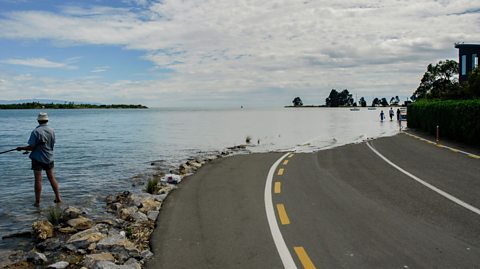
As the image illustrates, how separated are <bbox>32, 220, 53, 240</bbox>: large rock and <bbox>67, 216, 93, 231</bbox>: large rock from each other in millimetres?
394

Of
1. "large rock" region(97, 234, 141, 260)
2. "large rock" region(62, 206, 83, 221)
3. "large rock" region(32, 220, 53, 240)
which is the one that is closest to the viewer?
"large rock" region(97, 234, 141, 260)

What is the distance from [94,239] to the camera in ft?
22.4

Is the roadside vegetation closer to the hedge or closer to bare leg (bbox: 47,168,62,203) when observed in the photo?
the hedge

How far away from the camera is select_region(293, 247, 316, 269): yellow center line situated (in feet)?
16.8

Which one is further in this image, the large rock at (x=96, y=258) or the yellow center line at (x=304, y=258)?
the large rock at (x=96, y=258)

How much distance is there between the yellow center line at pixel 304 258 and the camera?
5133mm

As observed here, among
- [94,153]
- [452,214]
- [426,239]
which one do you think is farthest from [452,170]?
[94,153]

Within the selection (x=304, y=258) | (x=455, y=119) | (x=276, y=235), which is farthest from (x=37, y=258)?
(x=455, y=119)

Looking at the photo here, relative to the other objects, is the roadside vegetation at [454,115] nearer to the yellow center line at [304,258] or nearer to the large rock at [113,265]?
the yellow center line at [304,258]

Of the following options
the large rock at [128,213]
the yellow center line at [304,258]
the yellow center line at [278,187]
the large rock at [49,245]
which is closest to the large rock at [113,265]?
the large rock at [49,245]

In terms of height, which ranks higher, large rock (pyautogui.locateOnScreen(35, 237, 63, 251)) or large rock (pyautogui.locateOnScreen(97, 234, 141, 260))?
large rock (pyautogui.locateOnScreen(97, 234, 141, 260))

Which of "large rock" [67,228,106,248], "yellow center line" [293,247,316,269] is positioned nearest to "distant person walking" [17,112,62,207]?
"large rock" [67,228,106,248]

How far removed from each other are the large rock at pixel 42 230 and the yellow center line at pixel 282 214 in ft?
14.2

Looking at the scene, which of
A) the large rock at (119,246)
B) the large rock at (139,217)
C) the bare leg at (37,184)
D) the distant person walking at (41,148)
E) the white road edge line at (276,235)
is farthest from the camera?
the bare leg at (37,184)
